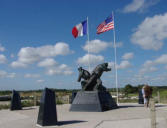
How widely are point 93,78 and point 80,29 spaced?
669 centimetres

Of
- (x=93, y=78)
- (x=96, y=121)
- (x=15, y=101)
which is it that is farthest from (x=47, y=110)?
(x=15, y=101)

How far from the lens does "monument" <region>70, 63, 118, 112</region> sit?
13.9 m

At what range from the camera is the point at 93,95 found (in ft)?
46.7

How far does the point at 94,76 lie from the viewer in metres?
15.4

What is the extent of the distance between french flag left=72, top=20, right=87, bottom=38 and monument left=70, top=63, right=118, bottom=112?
5686 mm

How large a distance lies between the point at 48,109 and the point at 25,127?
1.03 metres

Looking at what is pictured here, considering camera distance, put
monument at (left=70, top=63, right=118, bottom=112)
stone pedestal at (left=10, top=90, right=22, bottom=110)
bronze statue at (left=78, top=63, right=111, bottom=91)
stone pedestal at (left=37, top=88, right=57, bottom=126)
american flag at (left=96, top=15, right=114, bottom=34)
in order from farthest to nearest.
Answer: american flag at (left=96, top=15, right=114, bottom=34)
stone pedestal at (left=10, top=90, right=22, bottom=110)
bronze statue at (left=78, top=63, right=111, bottom=91)
monument at (left=70, top=63, right=118, bottom=112)
stone pedestal at (left=37, top=88, right=57, bottom=126)

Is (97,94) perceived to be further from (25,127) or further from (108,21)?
(108,21)

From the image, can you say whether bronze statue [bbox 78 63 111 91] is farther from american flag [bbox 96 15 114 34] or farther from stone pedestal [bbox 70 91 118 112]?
american flag [bbox 96 15 114 34]

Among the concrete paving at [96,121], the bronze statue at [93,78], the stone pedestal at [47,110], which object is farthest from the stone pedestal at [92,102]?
the stone pedestal at [47,110]

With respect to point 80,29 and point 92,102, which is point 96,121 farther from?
point 80,29

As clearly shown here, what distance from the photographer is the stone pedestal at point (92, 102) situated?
13773mm

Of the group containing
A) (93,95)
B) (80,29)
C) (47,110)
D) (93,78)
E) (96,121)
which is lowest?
(96,121)

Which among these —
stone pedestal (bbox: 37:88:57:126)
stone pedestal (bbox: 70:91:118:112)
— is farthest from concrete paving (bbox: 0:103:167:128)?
stone pedestal (bbox: 70:91:118:112)
